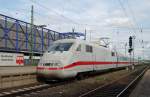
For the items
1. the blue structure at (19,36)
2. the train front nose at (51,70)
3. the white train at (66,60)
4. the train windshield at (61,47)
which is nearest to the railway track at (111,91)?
the white train at (66,60)

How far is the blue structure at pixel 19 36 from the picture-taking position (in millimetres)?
55562

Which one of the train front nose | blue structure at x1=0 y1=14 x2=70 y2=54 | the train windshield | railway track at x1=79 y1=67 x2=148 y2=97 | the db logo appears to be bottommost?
railway track at x1=79 y1=67 x2=148 y2=97

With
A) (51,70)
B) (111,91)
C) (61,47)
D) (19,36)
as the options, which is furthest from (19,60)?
(19,36)

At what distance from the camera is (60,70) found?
20.1 meters

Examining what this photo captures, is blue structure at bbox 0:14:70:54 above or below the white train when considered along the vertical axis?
above

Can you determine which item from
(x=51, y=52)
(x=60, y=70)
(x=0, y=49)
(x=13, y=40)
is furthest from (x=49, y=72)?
(x=13, y=40)

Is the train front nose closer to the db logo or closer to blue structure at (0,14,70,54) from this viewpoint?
the db logo

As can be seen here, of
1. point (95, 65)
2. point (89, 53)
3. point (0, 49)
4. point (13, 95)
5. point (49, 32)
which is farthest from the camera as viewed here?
point (49, 32)

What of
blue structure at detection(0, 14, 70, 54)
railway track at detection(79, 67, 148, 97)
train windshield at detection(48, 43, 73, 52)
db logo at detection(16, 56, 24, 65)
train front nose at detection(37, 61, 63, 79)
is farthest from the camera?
blue structure at detection(0, 14, 70, 54)

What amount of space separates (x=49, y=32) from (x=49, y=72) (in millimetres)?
50787

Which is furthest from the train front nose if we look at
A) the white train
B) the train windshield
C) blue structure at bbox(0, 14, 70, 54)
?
blue structure at bbox(0, 14, 70, 54)

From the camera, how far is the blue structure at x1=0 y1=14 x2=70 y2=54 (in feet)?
182

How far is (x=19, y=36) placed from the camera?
62.2m

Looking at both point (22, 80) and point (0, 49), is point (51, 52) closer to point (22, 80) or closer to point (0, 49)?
point (22, 80)
